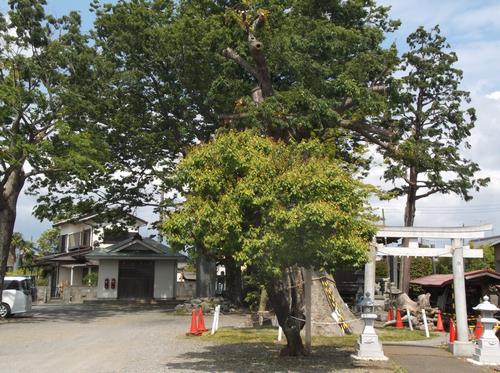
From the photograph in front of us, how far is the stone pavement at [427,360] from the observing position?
38.5 ft

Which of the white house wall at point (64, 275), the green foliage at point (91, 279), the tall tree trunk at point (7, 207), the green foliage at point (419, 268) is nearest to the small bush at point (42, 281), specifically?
the white house wall at point (64, 275)

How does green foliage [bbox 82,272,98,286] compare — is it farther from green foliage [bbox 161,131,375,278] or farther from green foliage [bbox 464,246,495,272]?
green foliage [bbox 161,131,375,278]

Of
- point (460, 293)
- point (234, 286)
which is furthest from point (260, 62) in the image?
point (234, 286)

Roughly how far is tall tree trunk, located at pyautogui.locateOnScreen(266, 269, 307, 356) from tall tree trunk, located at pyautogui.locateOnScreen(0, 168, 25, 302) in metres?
15.7

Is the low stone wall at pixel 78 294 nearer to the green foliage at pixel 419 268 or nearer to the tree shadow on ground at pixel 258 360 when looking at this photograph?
the green foliage at pixel 419 268

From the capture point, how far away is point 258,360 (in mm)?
12516

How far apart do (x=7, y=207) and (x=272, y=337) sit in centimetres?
1382

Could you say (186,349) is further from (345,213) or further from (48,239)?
(48,239)

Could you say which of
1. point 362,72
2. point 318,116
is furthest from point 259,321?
point 362,72

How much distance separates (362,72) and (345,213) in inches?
579

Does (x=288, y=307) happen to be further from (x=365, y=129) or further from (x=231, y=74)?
(x=231, y=74)

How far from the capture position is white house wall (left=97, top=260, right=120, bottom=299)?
3928 centimetres

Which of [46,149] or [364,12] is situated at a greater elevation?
[364,12]

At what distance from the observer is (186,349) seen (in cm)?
A: 1480
